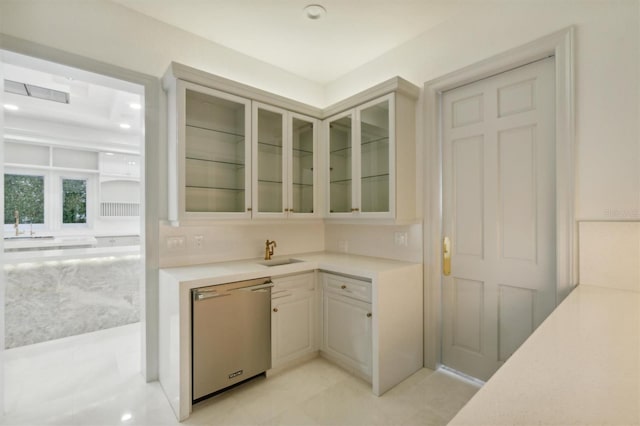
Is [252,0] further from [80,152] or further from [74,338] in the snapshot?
[80,152]

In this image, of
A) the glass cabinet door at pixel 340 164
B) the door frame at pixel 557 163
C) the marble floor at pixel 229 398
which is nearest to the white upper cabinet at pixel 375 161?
the glass cabinet door at pixel 340 164

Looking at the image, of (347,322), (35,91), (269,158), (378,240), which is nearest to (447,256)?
(378,240)

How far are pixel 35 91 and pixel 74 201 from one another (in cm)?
184

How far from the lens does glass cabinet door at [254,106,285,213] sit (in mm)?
2562

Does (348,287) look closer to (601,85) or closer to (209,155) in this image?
(209,155)

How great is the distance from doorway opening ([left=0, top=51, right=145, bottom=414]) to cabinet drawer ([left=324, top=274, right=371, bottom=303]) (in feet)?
4.97

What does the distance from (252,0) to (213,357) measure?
249cm

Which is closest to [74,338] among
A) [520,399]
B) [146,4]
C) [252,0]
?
[146,4]

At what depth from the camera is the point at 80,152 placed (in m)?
4.76

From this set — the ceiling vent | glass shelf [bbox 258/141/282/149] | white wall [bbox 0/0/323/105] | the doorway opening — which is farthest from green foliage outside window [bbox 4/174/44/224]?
glass shelf [bbox 258/141/282/149]

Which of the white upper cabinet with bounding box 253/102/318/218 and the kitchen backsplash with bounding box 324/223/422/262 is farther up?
the white upper cabinet with bounding box 253/102/318/218

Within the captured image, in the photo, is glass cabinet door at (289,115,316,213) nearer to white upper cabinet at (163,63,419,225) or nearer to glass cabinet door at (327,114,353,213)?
white upper cabinet at (163,63,419,225)

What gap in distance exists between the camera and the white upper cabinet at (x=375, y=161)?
241cm

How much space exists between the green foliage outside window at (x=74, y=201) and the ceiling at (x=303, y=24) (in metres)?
3.72
